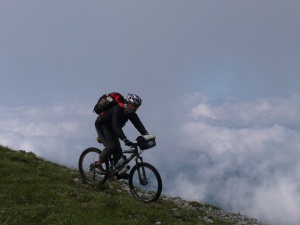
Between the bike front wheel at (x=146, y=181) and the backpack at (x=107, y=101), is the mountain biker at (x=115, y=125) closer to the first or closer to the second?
the backpack at (x=107, y=101)

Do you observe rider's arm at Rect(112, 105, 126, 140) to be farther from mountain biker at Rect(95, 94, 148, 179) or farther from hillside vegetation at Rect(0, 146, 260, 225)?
hillside vegetation at Rect(0, 146, 260, 225)

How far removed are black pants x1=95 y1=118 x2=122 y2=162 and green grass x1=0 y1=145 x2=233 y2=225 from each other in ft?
5.69

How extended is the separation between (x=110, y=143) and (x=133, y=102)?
2498 millimetres

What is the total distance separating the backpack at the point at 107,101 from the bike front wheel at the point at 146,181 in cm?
286

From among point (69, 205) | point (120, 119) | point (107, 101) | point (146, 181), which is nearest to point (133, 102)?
point (120, 119)

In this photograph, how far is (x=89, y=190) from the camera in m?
17.5

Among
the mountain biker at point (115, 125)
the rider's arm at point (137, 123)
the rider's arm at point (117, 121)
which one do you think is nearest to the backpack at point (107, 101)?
the mountain biker at point (115, 125)

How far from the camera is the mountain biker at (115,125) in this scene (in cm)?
1552

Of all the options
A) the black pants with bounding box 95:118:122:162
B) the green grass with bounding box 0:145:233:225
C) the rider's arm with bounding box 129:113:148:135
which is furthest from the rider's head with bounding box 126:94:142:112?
the green grass with bounding box 0:145:233:225

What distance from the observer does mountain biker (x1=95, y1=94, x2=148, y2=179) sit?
611 inches

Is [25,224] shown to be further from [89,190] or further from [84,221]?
[89,190]

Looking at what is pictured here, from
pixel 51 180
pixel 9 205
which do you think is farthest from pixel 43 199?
pixel 51 180

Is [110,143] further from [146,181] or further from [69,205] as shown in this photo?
[69,205]

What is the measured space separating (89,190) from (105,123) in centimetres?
316
